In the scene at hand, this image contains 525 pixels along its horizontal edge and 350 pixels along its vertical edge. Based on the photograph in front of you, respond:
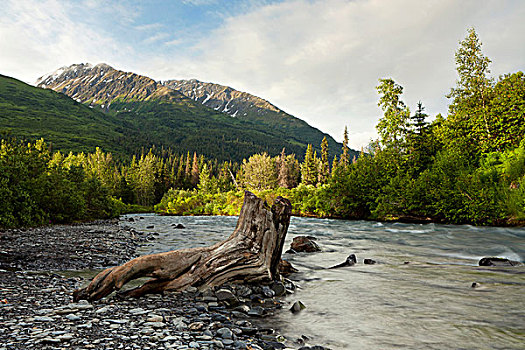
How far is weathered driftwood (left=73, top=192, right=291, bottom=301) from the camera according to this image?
608cm

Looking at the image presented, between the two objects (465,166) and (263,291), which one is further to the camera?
(465,166)

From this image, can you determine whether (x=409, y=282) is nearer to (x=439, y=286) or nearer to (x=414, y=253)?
(x=439, y=286)

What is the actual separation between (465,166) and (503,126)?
17.2ft

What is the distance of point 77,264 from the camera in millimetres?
9523

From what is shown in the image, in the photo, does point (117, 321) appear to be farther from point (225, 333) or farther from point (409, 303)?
point (409, 303)

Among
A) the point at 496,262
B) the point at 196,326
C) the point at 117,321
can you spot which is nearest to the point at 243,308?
the point at 196,326

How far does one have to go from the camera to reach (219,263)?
6.84 metres

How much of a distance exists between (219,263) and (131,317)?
2.33 m

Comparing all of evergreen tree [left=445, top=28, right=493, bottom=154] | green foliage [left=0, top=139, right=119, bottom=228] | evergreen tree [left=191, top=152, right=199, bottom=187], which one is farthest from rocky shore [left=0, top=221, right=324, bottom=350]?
evergreen tree [left=191, top=152, right=199, bottom=187]

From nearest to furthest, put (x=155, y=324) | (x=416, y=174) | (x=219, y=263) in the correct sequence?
(x=155, y=324) < (x=219, y=263) < (x=416, y=174)

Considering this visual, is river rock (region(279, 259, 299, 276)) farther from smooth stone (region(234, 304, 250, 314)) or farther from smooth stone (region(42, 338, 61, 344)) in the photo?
smooth stone (region(42, 338, 61, 344))

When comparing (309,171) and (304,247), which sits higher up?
(309,171)

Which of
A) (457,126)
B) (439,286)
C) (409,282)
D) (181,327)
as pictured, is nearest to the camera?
(181,327)

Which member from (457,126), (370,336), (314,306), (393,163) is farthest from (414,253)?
(457,126)
